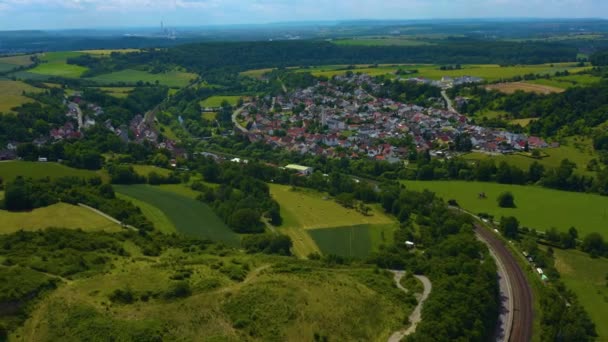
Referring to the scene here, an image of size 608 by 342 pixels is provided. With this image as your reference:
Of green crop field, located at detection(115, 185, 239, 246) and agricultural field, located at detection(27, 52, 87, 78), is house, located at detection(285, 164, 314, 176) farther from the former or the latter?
agricultural field, located at detection(27, 52, 87, 78)

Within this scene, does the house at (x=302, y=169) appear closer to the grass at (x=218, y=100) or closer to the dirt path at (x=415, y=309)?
the dirt path at (x=415, y=309)

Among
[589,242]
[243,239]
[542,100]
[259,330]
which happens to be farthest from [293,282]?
[542,100]

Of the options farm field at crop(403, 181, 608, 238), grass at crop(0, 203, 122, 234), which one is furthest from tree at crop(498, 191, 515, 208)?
grass at crop(0, 203, 122, 234)

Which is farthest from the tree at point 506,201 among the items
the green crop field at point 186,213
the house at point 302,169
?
the green crop field at point 186,213

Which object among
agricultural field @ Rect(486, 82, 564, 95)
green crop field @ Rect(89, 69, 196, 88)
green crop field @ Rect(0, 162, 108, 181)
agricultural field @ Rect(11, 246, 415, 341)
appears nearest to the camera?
agricultural field @ Rect(11, 246, 415, 341)

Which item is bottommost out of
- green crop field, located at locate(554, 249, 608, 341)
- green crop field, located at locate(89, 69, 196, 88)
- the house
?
green crop field, located at locate(554, 249, 608, 341)

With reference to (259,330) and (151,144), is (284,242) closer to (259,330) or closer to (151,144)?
(259,330)
